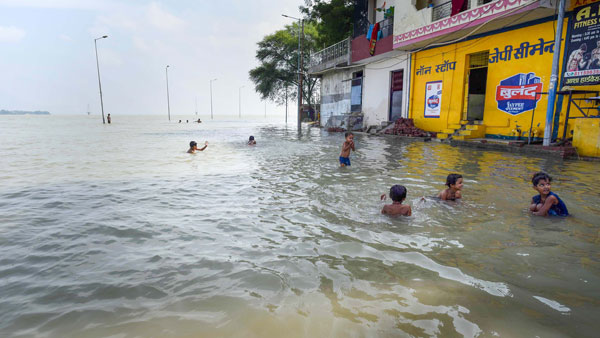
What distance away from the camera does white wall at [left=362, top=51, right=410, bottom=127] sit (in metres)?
22.8

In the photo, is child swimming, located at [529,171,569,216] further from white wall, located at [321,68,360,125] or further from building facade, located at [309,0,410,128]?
white wall, located at [321,68,360,125]

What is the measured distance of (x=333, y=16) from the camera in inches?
1230

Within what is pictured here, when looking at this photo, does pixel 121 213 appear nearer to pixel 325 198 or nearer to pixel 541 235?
pixel 325 198

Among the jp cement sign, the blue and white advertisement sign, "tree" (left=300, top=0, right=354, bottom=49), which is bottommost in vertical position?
the blue and white advertisement sign

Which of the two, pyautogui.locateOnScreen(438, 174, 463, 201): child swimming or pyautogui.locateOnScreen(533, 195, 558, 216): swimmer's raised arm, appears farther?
pyautogui.locateOnScreen(438, 174, 463, 201): child swimming

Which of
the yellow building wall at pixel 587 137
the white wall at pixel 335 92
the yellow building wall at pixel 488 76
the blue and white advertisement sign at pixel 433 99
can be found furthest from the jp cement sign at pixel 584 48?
the white wall at pixel 335 92

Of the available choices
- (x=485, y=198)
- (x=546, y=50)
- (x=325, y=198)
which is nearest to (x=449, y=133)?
(x=546, y=50)

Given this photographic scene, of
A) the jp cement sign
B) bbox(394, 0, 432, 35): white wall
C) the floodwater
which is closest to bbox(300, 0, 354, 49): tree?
bbox(394, 0, 432, 35): white wall

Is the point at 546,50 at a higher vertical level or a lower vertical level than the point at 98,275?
higher

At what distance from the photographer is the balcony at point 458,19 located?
1334 cm

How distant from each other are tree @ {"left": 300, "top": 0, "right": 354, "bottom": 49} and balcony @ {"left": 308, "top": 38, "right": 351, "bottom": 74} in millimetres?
2043

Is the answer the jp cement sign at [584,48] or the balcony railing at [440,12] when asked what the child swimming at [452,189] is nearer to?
the jp cement sign at [584,48]

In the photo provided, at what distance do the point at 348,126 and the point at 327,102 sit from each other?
303 inches

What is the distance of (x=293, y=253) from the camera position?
3.97 meters
